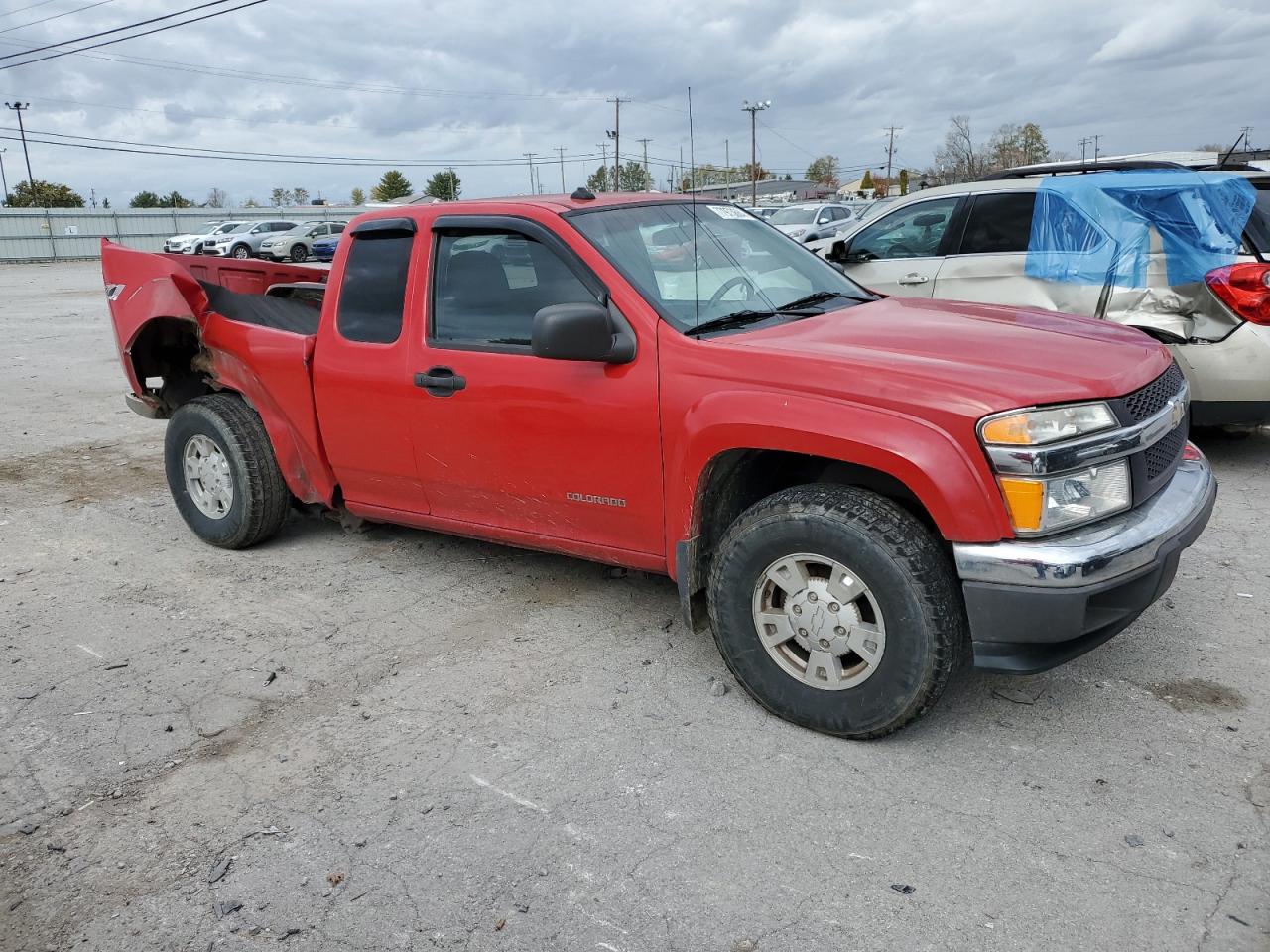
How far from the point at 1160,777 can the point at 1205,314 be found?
3923mm

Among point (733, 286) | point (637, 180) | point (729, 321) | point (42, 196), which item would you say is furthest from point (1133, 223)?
point (42, 196)

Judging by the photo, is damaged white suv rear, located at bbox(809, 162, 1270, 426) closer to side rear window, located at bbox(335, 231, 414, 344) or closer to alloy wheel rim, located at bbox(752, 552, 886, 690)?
alloy wheel rim, located at bbox(752, 552, 886, 690)

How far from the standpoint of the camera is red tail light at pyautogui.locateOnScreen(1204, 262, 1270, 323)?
5918mm

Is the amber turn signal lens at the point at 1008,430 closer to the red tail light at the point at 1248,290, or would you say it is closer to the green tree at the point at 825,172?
the red tail light at the point at 1248,290

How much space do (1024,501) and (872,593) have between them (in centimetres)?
53

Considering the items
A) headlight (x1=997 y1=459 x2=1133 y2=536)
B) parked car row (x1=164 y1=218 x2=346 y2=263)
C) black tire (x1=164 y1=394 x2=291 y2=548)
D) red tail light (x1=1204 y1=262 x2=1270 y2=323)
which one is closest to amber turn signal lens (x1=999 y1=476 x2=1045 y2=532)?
headlight (x1=997 y1=459 x2=1133 y2=536)

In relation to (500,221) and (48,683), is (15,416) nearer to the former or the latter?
(48,683)

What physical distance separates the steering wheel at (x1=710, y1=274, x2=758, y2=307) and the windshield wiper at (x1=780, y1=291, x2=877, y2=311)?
0.46 ft

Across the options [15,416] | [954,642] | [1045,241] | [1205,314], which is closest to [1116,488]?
[954,642]

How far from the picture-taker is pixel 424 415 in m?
4.41

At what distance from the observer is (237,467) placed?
5.28 meters

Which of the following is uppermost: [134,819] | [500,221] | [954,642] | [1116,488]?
[500,221]

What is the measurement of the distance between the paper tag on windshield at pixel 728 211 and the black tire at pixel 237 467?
8.49 feet

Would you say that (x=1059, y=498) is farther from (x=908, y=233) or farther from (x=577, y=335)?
(x=908, y=233)
